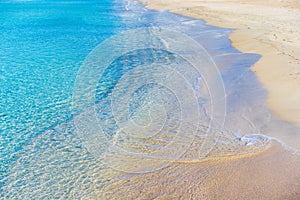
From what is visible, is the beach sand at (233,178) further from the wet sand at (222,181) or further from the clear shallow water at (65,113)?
the clear shallow water at (65,113)

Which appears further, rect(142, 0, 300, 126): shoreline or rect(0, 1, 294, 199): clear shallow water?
rect(142, 0, 300, 126): shoreline

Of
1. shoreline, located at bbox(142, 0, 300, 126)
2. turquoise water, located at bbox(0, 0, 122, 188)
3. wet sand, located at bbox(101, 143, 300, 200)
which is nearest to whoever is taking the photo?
wet sand, located at bbox(101, 143, 300, 200)

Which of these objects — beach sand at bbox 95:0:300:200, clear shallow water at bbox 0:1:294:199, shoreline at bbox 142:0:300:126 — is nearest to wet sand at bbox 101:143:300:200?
beach sand at bbox 95:0:300:200

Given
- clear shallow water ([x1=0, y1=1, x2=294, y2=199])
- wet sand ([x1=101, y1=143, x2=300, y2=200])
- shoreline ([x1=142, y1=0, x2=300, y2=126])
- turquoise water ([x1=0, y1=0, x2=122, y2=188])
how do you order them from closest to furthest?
wet sand ([x1=101, y1=143, x2=300, y2=200]) → clear shallow water ([x1=0, y1=1, x2=294, y2=199]) → turquoise water ([x1=0, y1=0, x2=122, y2=188]) → shoreline ([x1=142, y1=0, x2=300, y2=126])

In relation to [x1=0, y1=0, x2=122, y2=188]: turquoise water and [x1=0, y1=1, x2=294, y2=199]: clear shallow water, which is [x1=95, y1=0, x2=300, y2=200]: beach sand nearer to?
[x1=0, y1=1, x2=294, y2=199]: clear shallow water

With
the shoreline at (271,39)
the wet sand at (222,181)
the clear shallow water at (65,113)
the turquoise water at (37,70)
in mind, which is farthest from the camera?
the shoreline at (271,39)

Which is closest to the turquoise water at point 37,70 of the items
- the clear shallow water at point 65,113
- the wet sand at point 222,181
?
the clear shallow water at point 65,113
